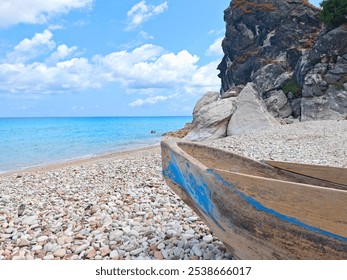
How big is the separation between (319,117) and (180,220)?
20161 mm

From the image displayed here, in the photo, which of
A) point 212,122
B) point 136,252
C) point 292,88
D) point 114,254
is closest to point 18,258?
point 114,254

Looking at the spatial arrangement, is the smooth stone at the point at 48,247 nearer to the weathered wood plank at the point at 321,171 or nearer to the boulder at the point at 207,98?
the weathered wood plank at the point at 321,171

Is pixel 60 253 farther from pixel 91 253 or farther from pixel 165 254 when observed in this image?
pixel 165 254

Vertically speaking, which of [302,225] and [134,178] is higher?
[302,225]

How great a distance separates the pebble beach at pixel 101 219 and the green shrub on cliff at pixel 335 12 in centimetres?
1826

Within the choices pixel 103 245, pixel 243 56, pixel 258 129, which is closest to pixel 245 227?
pixel 103 245

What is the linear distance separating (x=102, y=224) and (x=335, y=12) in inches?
965

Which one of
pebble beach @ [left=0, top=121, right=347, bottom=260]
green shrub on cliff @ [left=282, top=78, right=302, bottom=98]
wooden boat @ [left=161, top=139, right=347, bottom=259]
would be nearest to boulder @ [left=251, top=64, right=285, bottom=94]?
green shrub on cliff @ [left=282, top=78, right=302, bottom=98]

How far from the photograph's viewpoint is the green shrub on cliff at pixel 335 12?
71.1 feet

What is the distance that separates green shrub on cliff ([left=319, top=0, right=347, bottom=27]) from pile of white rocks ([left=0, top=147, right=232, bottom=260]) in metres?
22.1

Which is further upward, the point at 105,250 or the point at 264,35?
the point at 264,35

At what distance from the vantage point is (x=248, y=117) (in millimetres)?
16938

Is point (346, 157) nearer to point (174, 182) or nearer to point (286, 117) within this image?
point (174, 182)
